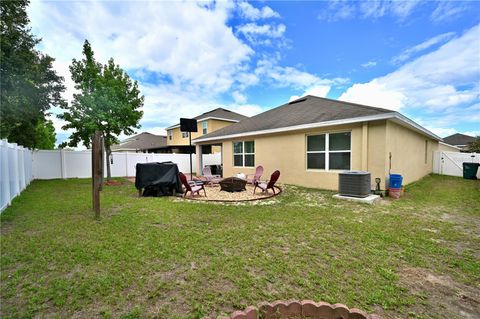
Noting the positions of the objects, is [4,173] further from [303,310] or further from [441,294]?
[441,294]

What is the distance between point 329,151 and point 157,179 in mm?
7451

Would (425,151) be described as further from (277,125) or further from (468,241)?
(468,241)

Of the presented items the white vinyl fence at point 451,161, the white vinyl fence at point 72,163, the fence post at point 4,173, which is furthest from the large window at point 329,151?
the white vinyl fence at point 72,163

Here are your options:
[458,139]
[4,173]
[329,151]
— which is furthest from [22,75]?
[458,139]

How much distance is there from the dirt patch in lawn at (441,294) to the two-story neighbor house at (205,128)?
21.1 metres

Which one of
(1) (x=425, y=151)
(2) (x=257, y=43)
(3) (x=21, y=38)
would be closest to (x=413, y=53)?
(1) (x=425, y=151)

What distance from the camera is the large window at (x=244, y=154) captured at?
12.6 metres

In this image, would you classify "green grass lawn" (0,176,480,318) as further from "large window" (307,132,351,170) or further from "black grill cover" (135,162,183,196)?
"large window" (307,132,351,170)

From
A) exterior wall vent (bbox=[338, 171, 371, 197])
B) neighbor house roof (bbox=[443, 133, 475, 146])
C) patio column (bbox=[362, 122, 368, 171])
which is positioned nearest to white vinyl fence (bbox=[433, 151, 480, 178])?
patio column (bbox=[362, 122, 368, 171])

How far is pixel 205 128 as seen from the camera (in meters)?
23.2

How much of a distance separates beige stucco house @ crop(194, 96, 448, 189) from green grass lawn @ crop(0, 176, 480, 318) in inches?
118

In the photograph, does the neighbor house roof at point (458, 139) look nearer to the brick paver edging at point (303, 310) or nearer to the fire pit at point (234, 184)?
the fire pit at point (234, 184)

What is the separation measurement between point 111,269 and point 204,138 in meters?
12.9

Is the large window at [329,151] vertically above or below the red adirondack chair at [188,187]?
above
